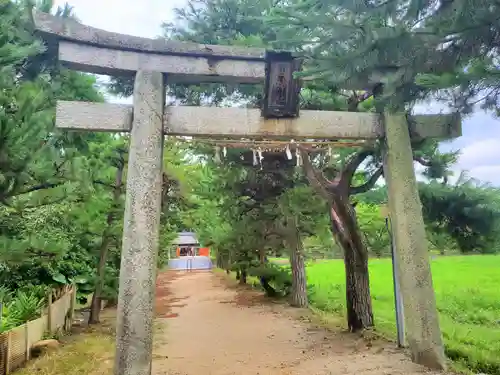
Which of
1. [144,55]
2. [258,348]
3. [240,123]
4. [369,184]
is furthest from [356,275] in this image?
[144,55]

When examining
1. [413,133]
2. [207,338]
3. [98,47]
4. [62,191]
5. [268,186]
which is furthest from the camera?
[268,186]

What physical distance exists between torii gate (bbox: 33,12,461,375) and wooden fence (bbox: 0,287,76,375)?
1880mm

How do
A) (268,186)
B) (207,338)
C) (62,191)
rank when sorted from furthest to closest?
1. (268,186)
2. (207,338)
3. (62,191)

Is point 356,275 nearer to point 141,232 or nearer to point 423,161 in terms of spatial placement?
point 423,161

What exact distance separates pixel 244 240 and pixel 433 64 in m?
11.3

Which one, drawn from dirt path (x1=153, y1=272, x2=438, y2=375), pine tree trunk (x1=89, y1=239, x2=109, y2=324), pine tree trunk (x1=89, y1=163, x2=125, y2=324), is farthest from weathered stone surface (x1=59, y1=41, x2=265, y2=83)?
pine tree trunk (x1=89, y1=239, x2=109, y2=324)

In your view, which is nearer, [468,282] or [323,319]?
[323,319]

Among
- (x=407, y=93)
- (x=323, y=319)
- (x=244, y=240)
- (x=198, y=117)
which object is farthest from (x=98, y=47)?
(x=244, y=240)

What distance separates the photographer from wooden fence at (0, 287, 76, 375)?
529 centimetres

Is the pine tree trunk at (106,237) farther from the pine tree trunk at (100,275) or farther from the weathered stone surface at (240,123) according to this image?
the weathered stone surface at (240,123)

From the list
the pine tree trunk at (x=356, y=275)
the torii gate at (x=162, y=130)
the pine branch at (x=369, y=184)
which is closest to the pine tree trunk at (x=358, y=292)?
the pine tree trunk at (x=356, y=275)

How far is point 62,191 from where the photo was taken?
14.6ft

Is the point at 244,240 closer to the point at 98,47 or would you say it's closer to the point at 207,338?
the point at 207,338

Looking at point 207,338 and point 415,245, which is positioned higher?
point 415,245
